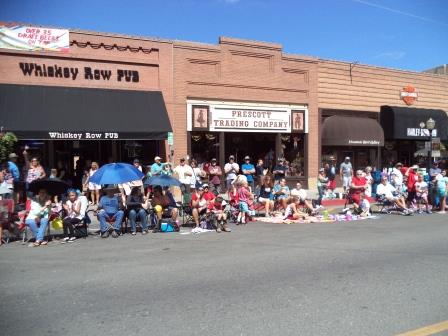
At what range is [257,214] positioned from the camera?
14555 millimetres

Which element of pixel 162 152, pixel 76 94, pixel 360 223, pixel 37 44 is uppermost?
pixel 37 44

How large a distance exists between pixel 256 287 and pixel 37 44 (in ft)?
44.0

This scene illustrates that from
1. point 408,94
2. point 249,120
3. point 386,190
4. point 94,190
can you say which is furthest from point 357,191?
point 408,94

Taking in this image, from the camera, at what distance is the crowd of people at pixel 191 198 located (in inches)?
412

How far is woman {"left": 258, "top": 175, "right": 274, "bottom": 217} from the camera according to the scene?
46.9 feet

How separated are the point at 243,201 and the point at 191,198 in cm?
170

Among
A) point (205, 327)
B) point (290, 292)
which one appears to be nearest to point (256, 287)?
point (290, 292)

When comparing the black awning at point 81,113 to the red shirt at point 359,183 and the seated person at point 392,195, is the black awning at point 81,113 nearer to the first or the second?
the red shirt at point 359,183

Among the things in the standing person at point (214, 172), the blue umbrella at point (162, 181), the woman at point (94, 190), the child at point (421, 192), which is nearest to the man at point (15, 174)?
the woman at point (94, 190)

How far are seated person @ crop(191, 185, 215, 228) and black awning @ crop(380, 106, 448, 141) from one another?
15.1 meters

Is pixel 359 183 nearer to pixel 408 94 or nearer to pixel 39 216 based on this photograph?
pixel 39 216

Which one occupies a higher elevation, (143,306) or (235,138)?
(235,138)

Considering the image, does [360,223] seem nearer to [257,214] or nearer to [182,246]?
[257,214]

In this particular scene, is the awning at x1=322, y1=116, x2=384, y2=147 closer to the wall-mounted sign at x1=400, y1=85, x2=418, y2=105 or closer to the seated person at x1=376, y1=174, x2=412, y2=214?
the wall-mounted sign at x1=400, y1=85, x2=418, y2=105
